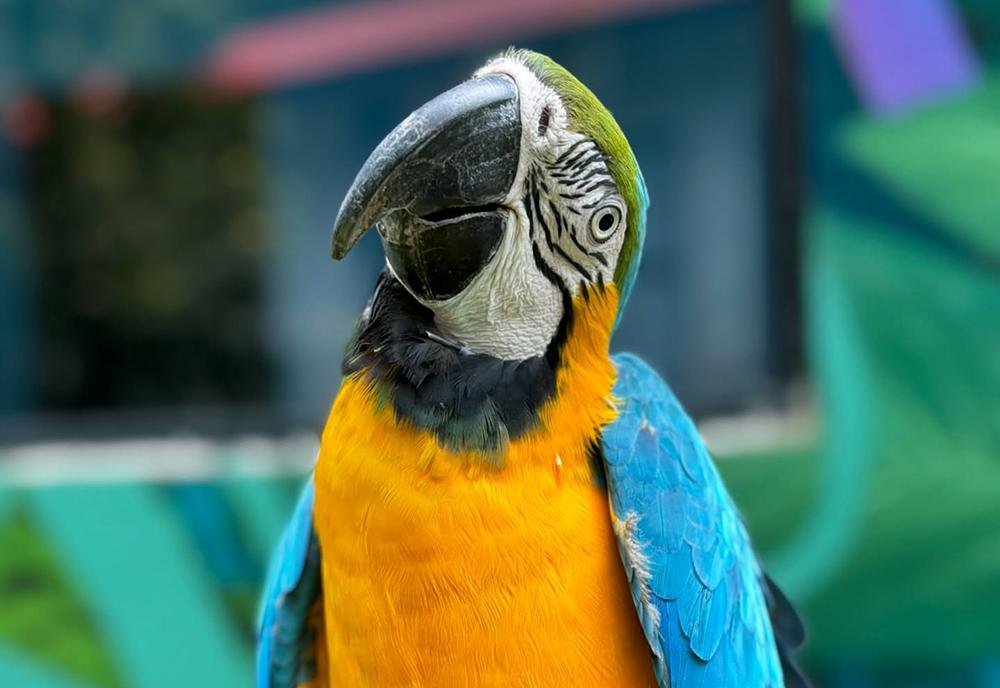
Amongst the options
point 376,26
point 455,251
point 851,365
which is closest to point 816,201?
point 851,365

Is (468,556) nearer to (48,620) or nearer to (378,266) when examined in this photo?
(378,266)

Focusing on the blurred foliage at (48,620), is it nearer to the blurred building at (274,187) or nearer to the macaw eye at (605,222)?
the blurred building at (274,187)

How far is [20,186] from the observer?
3016 mm

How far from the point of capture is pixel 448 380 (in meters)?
0.98

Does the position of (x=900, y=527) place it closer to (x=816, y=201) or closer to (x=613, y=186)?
(x=816, y=201)

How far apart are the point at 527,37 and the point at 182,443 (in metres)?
1.54

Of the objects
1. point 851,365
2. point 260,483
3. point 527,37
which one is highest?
point 527,37

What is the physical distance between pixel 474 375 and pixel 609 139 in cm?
29

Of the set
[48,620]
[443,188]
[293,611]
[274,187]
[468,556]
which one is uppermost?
[274,187]

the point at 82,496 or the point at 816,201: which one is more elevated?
the point at 816,201

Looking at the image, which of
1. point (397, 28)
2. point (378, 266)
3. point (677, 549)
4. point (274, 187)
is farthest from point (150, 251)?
point (677, 549)

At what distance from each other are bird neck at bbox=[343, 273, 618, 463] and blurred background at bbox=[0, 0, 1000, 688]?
1530mm

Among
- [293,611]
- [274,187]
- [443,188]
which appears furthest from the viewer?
[274,187]

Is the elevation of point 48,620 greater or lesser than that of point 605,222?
lesser
